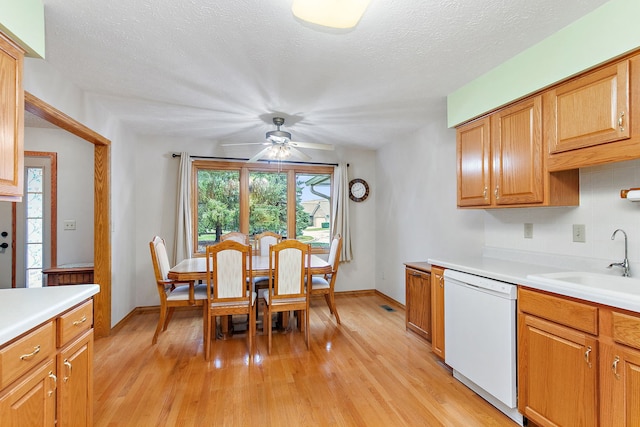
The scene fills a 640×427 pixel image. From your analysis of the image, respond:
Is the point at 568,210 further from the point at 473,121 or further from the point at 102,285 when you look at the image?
the point at 102,285

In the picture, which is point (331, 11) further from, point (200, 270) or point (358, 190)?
point (358, 190)

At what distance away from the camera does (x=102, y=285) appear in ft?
10.2

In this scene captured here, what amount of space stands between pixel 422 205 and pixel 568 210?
5.56 feet

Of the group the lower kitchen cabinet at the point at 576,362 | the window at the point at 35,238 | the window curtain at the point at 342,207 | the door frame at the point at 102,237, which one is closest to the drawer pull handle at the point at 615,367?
the lower kitchen cabinet at the point at 576,362

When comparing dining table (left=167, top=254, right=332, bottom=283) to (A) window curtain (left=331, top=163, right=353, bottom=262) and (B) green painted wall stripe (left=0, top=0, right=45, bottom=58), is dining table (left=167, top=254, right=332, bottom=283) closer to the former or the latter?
(A) window curtain (left=331, top=163, right=353, bottom=262)

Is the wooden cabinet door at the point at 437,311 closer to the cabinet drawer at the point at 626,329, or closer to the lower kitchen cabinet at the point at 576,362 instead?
the lower kitchen cabinet at the point at 576,362

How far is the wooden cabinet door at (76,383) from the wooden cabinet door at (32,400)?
5 cm

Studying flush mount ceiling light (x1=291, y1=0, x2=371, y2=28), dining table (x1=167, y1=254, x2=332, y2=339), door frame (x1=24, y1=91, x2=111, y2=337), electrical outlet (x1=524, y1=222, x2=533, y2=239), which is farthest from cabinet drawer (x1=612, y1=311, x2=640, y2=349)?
door frame (x1=24, y1=91, x2=111, y2=337)

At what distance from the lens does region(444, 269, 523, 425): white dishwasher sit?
1815 millimetres

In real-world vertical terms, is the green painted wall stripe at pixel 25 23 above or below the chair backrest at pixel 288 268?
above

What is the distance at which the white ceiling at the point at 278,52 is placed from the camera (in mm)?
1615

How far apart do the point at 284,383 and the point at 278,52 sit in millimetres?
2385

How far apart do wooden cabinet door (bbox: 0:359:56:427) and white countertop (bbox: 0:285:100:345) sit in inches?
7.9

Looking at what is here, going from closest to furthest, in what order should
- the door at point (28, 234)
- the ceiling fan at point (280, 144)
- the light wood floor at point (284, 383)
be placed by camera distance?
the light wood floor at point (284, 383) < the ceiling fan at point (280, 144) < the door at point (28, 234)
